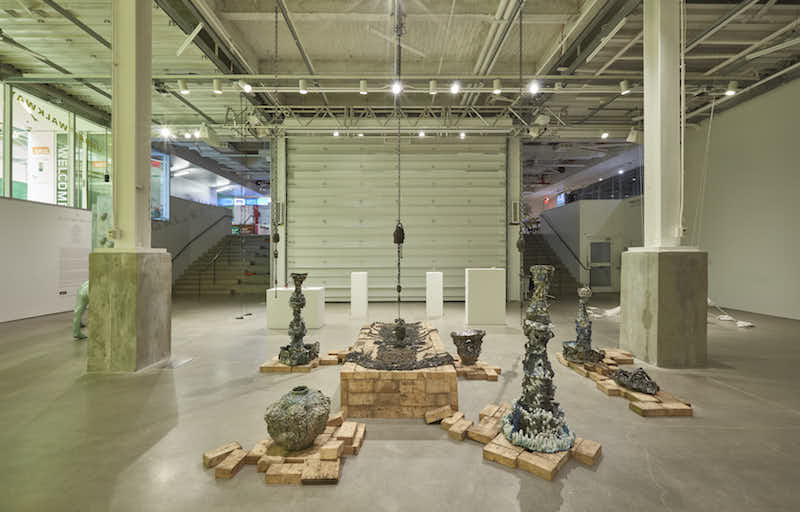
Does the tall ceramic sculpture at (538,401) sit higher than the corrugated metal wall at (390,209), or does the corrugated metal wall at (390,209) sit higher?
the corrugated metal wall at (390,209)

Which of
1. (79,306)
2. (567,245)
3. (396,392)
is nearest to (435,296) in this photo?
(396,392)

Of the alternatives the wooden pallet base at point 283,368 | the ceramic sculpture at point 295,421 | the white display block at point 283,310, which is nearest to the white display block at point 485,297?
the white display block at point 283,310

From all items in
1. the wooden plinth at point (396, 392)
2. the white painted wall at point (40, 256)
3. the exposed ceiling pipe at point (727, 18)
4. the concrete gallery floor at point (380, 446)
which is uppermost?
the exposed ceiling pipe at point (727, 18)

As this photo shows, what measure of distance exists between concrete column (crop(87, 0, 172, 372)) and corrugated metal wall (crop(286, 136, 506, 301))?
560 cm

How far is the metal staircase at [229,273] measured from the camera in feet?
38.7

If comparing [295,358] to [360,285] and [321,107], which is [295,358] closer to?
[360,285]

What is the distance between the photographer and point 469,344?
12.5 ft

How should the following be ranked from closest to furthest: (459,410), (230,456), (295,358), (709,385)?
(230,456) → (459,410) → (709,385) → (295,358)

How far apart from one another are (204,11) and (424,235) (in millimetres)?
6661

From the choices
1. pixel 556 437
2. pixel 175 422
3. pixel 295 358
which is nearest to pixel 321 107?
pixel 295 358

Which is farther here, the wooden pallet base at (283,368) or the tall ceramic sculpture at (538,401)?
the wooden pallet base at (283,368)

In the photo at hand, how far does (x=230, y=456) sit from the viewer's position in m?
2.11

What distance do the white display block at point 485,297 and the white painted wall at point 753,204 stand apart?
612cm

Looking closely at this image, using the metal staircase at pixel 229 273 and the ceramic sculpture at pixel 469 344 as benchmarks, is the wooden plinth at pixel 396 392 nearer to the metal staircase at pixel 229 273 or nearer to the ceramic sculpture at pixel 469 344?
the ceramic sculpture at pixel 469 344
